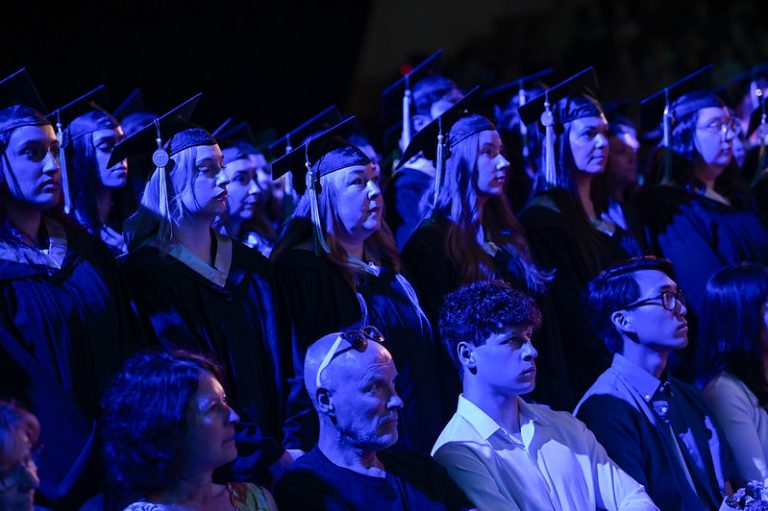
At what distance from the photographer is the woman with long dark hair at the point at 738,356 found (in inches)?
162

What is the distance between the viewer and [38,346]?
3.12 metres

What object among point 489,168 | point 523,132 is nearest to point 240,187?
point 489,168

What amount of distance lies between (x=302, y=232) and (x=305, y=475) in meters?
1.27

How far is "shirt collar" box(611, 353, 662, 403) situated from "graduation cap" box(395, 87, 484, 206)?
1.07 metres

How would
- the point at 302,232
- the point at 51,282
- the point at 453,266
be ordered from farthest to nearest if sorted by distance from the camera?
1. the point at 453,266
2. the point at 302,232
3. the point at 51,282

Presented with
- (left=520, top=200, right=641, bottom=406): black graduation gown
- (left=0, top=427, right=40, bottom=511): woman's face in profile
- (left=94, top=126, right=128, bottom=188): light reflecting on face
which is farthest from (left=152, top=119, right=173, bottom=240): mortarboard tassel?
(left=520, top=200, right=641, bottom=406): black graduation gown

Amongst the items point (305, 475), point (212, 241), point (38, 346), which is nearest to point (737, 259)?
point (212, 241)

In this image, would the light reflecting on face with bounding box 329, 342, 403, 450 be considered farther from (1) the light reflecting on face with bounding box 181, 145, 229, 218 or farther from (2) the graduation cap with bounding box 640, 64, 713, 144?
(2) the graduation cap with bounding box 640, 64, 713, 144

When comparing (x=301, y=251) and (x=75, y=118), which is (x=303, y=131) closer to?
(x=75, y=118)

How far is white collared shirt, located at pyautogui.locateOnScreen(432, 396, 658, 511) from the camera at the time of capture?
3.25 meters

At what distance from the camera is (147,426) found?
2609 mm

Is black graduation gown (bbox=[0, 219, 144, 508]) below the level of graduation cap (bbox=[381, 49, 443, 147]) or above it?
below

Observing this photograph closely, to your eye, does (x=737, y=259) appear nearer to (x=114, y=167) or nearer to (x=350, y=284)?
(x=350, y=284)

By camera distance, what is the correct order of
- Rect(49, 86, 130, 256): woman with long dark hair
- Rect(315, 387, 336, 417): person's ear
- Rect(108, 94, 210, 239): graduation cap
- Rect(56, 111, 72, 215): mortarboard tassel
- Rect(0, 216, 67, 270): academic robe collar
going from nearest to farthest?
Rect(315, 387, 336, 417): person's ear
Rect(0, 216, 67, 270): academic robe collar
Rect(108, 94, 210, 239): graduation cap
Rect(56, 111, 72, 215): mortarboard tassel
Rect(49, 86, 130, 256): woman with long dark hair
